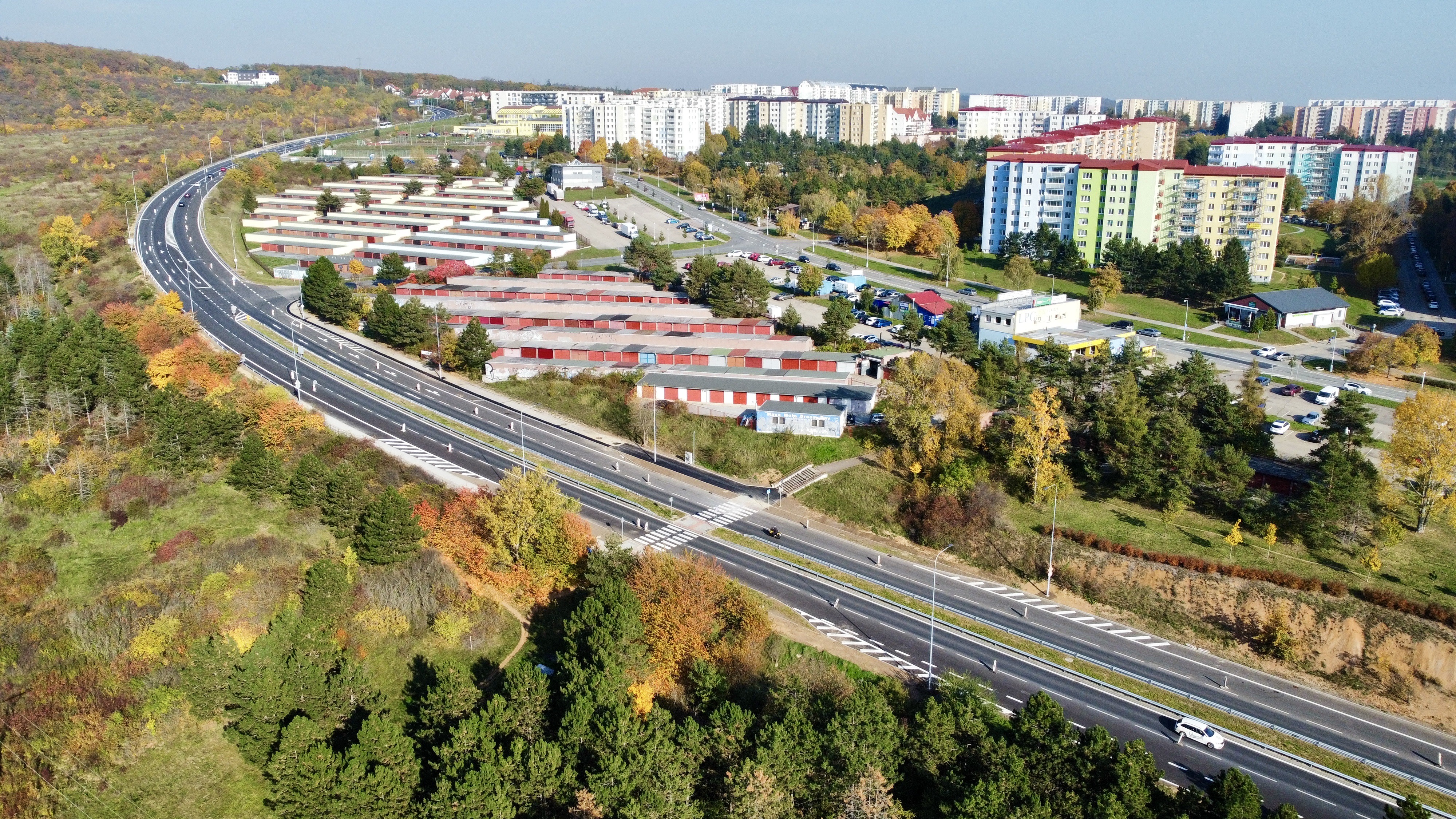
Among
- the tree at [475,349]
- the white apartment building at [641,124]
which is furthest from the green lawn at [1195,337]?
the white apartment building at [641,124]

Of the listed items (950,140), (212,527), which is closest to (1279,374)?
(212,527)

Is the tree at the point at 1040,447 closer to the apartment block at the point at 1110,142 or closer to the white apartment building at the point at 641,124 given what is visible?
the apartment block at the point at 1110,142

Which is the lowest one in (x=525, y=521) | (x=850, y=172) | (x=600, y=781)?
(x=600, y=781)

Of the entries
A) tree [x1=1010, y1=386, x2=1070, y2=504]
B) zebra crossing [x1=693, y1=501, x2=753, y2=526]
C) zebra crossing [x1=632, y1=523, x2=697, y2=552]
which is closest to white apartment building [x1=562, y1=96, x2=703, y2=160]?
tree [x1=1010, y1=386, x2=1070, y2=504]

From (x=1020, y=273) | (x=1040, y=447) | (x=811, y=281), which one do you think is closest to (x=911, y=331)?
(x=811, y=281)

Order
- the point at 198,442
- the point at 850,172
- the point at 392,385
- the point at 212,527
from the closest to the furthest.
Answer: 1. the point at 212,527
2. the point at 198,442
3. the point at 392,385
4. the point at 850,172

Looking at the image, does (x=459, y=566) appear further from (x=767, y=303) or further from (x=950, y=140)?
(x=950, y=140)
